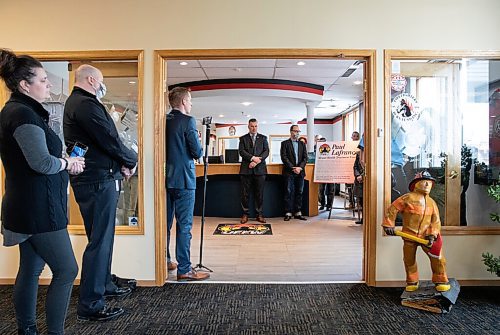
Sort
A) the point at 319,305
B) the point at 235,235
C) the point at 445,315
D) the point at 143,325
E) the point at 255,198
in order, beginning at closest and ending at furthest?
1. the point at 143,325
2. the point at 445,315
3. the point at 319,305
4. the point at 235,235
5. the point at 255,198

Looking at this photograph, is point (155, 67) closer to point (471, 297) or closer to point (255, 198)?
point (471, 297)

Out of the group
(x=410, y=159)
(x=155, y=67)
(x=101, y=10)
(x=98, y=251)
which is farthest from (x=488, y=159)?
(x=101, y=10)

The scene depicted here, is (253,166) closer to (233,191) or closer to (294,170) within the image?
(294,170)

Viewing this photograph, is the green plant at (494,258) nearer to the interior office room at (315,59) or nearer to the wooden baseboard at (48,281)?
the interior office room at (315,59)

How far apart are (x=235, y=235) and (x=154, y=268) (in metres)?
2.17

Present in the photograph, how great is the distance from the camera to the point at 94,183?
8.23ft

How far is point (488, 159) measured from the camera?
3.38 m

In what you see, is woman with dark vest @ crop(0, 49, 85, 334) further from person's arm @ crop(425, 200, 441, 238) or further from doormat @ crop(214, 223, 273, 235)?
doormat @ crop(214, 223, 273, 235)

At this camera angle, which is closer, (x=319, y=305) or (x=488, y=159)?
(x=319, y=305)

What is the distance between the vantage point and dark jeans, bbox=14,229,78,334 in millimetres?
1914

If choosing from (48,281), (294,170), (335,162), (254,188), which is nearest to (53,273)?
(48,281)

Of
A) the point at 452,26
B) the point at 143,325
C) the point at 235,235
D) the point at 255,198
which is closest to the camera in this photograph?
the point at 143,325

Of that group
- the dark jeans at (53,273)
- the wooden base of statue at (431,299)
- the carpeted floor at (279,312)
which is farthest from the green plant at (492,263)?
the dark jeans at (53,273)

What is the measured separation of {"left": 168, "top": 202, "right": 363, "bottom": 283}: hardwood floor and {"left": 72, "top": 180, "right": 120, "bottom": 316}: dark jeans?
36.3 inches
